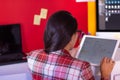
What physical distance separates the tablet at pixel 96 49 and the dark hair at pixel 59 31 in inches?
11.3

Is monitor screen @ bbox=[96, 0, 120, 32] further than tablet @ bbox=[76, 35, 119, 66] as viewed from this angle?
Yes

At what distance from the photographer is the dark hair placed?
1136mm

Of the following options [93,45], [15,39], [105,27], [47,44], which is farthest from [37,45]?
[47,44]

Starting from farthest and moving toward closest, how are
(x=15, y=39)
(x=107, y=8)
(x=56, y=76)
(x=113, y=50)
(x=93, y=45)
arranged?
(x=15, y=39), (x=107, y=8), (x=93, y=45), (x=113, y=50), (x=56, y=76)

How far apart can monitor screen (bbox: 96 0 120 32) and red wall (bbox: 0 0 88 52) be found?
680 mm

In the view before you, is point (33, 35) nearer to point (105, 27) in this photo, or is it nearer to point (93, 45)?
point (105, 27)

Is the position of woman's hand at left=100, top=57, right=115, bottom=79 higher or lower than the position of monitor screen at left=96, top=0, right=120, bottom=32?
lower

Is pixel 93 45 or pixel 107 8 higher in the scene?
pixel 107 8

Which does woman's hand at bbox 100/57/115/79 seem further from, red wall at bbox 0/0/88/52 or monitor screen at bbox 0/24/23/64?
red wall at bbox 0/0/88/52

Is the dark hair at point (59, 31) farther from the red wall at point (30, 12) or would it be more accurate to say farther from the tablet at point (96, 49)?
the red wall at point (30, 12)

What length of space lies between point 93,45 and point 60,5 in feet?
4.05

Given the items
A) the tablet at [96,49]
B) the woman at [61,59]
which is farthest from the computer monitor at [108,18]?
the woman at [61,59]

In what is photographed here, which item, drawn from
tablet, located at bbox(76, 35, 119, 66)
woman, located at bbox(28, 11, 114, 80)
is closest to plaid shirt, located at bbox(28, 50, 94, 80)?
woman, located at bbox(28, 11, 114, 80)

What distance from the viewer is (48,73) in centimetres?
114
